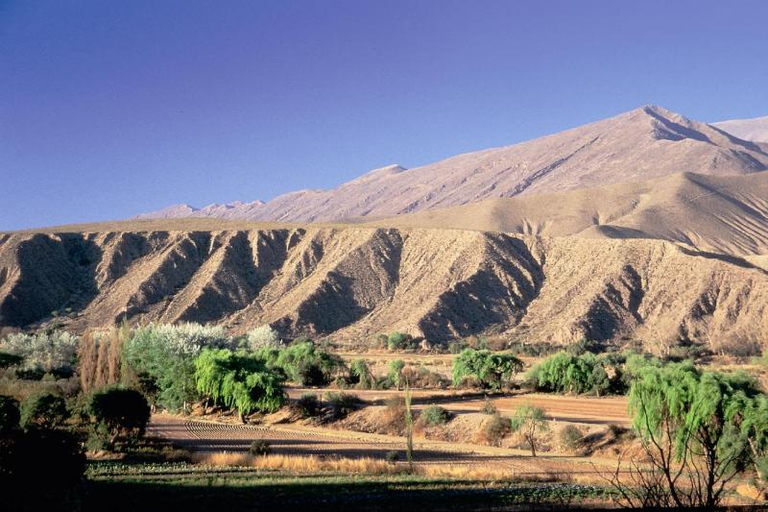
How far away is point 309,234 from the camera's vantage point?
103 m

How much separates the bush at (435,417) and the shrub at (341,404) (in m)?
4.86

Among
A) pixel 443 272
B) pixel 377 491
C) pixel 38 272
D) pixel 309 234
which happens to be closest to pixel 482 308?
pixel 443 272

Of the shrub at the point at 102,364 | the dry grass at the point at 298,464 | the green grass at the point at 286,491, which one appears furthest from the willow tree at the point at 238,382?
the green grass at the point at 286,491

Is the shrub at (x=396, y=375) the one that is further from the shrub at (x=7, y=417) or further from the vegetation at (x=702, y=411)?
the shrub at (x=7, y=417)

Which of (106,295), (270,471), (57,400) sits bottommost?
(270,471)

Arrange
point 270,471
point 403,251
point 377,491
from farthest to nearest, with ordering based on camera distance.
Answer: point 403,251 → point 270,471 → point 377,491

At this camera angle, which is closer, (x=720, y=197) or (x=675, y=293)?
(x=675, y=293)

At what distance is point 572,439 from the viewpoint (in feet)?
101

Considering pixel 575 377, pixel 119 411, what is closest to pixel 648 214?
pixel 575 377

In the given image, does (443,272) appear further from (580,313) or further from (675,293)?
(675,293)

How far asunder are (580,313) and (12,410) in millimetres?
60235

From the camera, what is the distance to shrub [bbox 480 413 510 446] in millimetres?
33312

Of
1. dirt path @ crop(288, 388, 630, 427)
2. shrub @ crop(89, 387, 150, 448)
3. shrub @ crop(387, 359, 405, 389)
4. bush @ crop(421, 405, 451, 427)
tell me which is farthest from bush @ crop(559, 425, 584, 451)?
shrub @ crop(387, 359, 405, 389)

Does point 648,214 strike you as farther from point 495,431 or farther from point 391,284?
point 495,431
